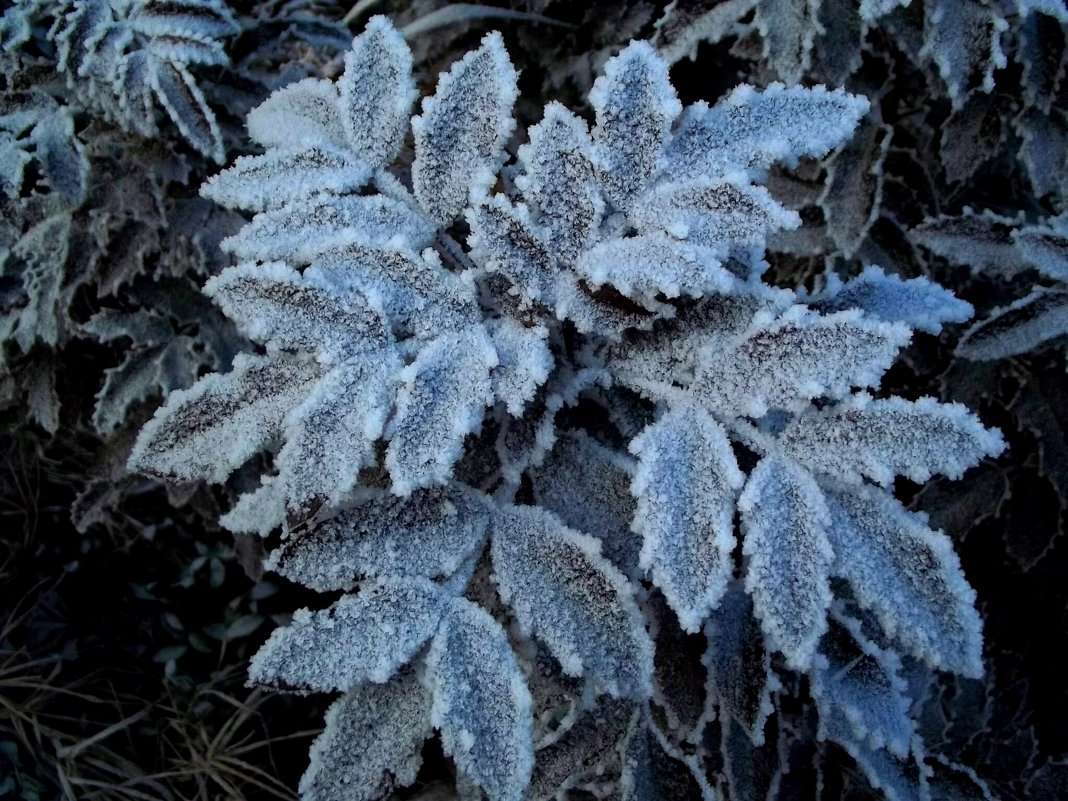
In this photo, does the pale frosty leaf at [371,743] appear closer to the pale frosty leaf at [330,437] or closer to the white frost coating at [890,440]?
the pale frosty leaf at [330,437]

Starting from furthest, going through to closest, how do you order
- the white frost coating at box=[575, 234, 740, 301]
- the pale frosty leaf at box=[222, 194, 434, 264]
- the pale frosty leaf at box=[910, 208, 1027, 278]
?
the pale frosty leaf at box=[910, 208, 1027, 278], the pale frosty leaf at box=[222, 194, 434, 264], the white frost coating at box=[575, 234, 740, 301]

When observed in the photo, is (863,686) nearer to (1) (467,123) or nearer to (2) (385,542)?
(2) (385,542)

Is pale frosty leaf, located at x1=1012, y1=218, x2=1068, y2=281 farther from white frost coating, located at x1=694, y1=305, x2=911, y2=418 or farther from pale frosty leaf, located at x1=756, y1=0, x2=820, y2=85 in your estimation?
white frost coating, located at x1=694, y1=305, x2=911, y2=418

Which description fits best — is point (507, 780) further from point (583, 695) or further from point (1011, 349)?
point (1011, 349)

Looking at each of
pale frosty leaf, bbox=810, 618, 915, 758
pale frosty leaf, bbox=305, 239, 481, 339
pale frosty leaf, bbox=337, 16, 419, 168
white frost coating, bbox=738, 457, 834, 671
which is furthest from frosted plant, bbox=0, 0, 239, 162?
pale frosty leaf, bbox=810, 618, 915, 758

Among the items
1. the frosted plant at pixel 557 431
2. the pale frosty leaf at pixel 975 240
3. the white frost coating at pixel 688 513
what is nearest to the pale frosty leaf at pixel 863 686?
the frosted plant at pixel 557 431
